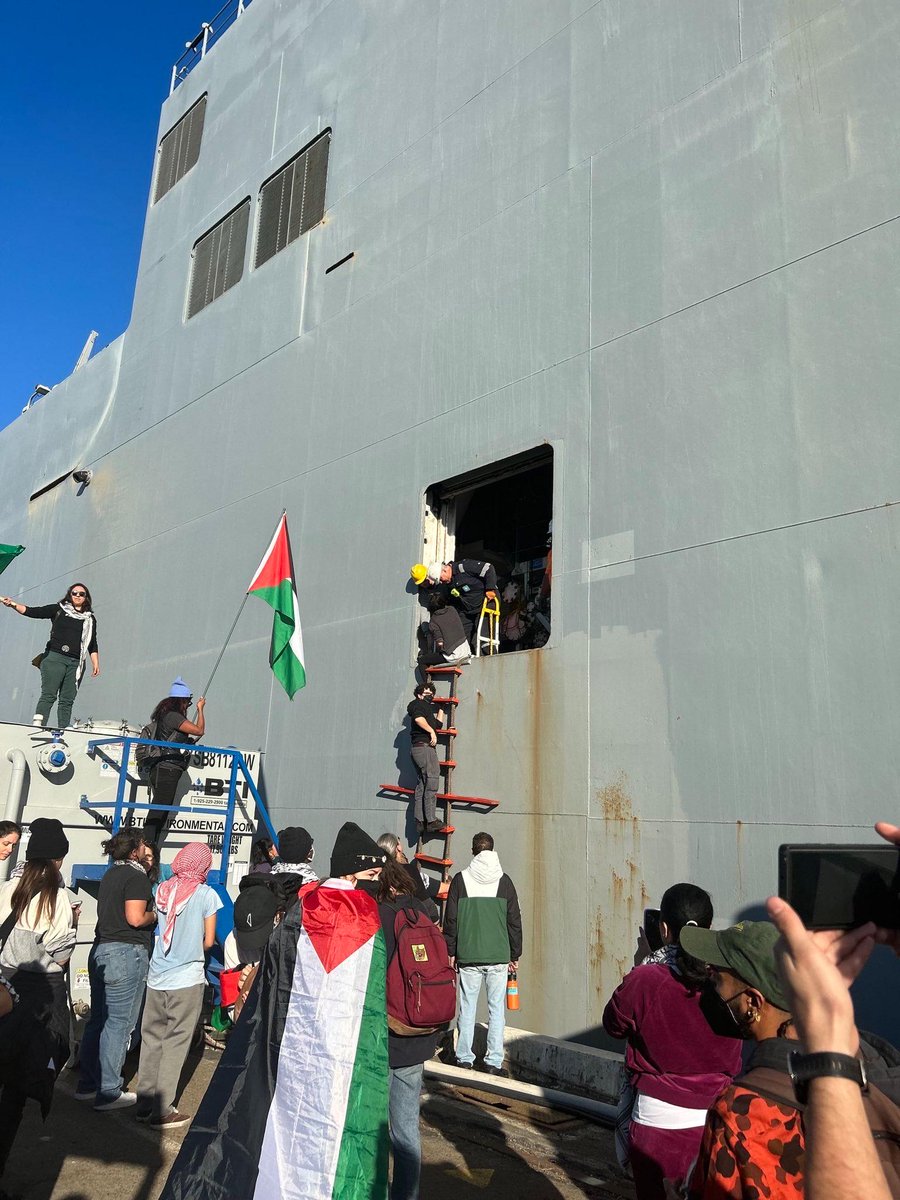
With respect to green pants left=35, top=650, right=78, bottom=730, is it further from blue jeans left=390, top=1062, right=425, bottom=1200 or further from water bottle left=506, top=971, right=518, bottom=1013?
blue jeans left=390, top=1062, right=425, bottom=1200

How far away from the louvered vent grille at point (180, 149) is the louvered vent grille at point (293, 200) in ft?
11.6

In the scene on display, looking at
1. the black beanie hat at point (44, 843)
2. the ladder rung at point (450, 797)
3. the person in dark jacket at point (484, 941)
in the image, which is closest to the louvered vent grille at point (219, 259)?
the ladder rung at point (450, 797)

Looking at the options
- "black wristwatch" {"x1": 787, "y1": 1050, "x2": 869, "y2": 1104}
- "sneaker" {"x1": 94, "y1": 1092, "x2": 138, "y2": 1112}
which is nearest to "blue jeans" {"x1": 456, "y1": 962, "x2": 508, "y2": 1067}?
"sneaker" {"x1": 94, "y1": 1092, "x2": 138, "y2": 1112}

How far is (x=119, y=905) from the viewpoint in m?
6.43

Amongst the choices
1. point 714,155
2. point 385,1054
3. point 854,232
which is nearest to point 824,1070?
point 385,1054

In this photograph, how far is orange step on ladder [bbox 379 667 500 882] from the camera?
859cm

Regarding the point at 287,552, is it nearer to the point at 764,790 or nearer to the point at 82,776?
the point at 82,776

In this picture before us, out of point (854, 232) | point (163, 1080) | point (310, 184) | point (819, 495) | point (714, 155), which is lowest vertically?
point (163, 1080)

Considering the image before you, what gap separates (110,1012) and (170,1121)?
893 mm

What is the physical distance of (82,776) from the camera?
9641mm

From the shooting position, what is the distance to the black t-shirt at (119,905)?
6.43 metres

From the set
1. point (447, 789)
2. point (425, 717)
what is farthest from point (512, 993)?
point (425, 717)

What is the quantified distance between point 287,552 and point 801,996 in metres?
8.94

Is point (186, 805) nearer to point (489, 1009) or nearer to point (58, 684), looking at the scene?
point (58, 684)
